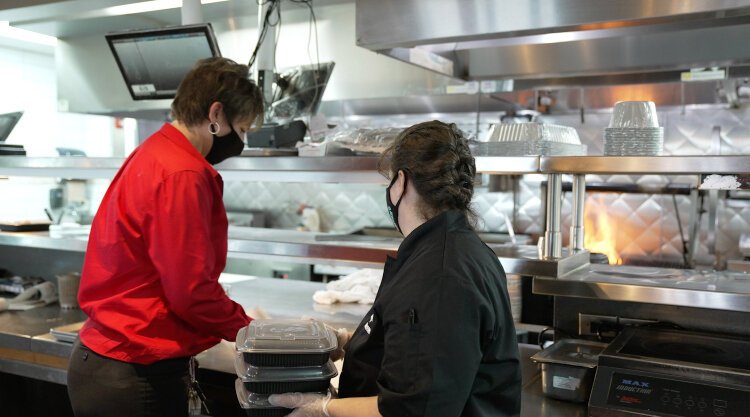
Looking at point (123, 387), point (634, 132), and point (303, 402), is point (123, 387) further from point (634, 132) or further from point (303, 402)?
point (634, 132)

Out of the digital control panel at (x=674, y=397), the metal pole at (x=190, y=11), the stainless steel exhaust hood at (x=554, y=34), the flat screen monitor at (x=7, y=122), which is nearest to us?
the digital control panel at (x=674, y=397)

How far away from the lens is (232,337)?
2.09 meters

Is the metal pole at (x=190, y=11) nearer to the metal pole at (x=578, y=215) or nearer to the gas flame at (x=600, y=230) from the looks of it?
the metal pole at (x=578, y=215)

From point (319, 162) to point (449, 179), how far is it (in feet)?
3.63

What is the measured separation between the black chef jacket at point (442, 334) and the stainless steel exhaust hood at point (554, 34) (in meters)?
0.80

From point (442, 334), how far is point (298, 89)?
2072 mm

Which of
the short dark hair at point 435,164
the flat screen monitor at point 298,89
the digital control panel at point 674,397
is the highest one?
the flat screen monitor at point 298,89

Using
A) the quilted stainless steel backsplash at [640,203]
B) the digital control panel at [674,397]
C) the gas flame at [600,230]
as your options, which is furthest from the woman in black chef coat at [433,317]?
the gas flame at [600,230]

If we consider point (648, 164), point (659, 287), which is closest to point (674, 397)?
point (659, 287)

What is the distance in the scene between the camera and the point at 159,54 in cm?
329

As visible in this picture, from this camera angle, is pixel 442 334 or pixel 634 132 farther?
pixel 634 132

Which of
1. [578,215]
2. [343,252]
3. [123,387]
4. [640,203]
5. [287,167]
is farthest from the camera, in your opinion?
[640,203]

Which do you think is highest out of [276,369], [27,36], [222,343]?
[27,36]

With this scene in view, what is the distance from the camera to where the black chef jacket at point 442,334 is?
1.36m
